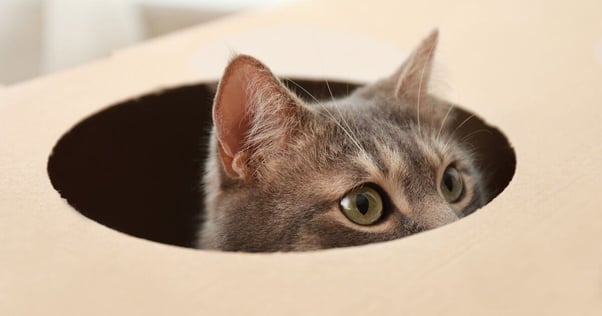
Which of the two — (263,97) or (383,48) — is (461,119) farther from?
(263,97)

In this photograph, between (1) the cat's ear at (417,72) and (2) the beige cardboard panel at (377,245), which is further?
(1) the cat's ear at (417,72)

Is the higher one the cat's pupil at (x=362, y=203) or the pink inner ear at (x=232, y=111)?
the pink inner ear at (x=232, y=111)

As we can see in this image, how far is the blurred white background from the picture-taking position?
2.13 m

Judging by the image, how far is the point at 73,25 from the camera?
7.00 ft

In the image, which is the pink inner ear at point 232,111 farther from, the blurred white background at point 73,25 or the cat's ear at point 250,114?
the blurred white background at point 73,25

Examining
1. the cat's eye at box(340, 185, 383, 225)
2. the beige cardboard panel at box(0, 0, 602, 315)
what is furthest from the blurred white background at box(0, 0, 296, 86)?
the cat's eye at box(340, 185, 383, 225)

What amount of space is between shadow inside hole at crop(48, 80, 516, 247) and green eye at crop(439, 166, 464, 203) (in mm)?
68

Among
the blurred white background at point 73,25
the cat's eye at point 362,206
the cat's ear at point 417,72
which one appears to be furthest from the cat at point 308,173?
the blurred white background at point 73,25

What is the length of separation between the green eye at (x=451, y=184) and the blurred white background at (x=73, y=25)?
1143 mm

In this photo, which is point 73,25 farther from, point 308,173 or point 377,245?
point 377,245

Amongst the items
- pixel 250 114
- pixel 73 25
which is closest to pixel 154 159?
pixel 250 114

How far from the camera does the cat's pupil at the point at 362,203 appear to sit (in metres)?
1.05

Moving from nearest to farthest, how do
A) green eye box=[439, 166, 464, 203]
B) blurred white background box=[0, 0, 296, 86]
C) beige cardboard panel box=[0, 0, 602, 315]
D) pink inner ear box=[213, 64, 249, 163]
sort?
1. beige cardboard panel box=[0, 0, 602, 315]
2. pink inner ear box=[213, 64, 249, 163]
3. green eye box=[439, 166, 464, 203]
4. blurred white background box=[0, 0, 296, 86]

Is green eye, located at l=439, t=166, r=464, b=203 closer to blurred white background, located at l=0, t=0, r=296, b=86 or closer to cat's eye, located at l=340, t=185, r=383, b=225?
cat's eye, located at l=340, t=185, r=383, b=225
